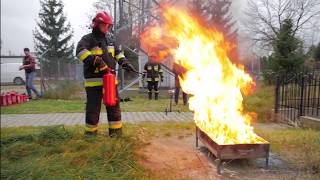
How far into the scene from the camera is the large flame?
605cm

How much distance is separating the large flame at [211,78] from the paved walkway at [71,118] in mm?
3656

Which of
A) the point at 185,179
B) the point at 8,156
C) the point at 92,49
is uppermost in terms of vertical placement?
the point at 92,49

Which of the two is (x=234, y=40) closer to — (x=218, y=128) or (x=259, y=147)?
(x=218, y=128)

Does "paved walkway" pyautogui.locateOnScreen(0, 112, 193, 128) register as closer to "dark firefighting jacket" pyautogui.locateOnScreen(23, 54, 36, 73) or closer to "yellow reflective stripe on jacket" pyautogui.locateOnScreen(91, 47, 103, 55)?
"yellow reflective stripe on jacket" pyautogui.locateOnScreen(91, 47, 103, 55)

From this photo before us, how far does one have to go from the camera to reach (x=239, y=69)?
6395mm

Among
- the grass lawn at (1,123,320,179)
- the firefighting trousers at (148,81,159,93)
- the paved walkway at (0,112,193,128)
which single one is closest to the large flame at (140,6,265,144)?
the grass lawn at (1,123,320,179)

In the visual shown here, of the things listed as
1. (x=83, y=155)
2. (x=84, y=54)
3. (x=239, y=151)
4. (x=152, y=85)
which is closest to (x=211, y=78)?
(x=239, y=151)

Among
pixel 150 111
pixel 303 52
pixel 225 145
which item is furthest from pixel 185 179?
pixel 303 52

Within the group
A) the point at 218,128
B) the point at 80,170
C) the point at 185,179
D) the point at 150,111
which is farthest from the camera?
the point at 150,111

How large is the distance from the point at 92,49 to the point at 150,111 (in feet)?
18.7

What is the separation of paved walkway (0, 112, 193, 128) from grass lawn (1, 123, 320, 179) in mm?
3010

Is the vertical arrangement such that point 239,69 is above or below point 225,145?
above

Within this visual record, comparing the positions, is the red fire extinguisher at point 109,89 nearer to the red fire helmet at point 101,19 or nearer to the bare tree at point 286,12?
the red fire helmet at point 101,19

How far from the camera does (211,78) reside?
6.22m
